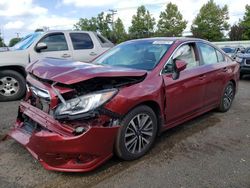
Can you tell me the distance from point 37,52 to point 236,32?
154 feet

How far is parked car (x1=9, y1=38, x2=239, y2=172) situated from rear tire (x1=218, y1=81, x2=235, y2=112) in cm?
134

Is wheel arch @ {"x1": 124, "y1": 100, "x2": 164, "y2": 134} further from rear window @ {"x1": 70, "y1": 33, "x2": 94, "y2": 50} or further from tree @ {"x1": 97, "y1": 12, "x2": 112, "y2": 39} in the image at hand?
tree @ {"x1": 97, "y1": 12, "x2": 112, "y2": 39}

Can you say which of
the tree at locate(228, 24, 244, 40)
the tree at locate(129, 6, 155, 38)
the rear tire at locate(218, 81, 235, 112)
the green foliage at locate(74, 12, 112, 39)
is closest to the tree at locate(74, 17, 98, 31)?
the green foliage at locate(74, 12, 112, 39)

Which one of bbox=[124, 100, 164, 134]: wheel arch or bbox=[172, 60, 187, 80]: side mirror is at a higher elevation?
bbox=[172, 60, 187, 80]: side mirror

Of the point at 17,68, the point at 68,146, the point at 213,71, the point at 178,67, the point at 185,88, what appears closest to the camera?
the point at 68,146

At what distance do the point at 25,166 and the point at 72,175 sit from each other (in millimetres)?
643

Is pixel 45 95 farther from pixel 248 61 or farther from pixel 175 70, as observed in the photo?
pixel 248 61

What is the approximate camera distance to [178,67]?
3982mm

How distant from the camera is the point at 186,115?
Result: 452 centimetres

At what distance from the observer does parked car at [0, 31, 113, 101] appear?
6816mm

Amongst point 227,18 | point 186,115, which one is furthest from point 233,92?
point 227,18

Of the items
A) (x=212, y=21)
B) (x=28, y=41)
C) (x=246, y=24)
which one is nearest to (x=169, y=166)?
→ (x=28, y=41)

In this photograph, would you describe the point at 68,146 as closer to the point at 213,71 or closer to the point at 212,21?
the point at 213,71

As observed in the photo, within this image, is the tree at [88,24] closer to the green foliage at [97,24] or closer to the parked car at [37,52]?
the green foliage at [97,24]
